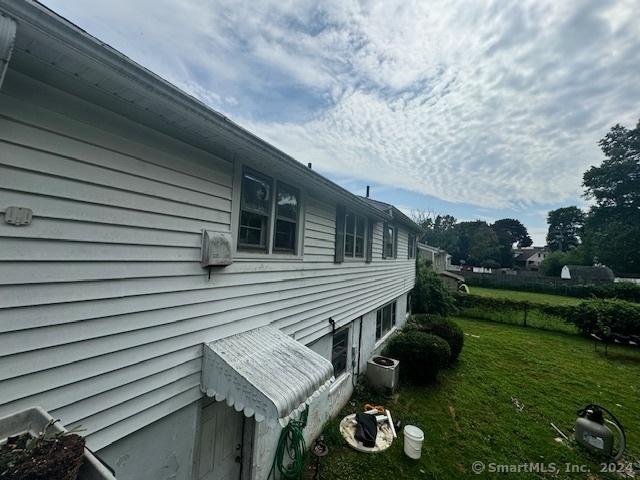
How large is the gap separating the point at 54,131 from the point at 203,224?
138cm

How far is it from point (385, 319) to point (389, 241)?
3165 millimetres

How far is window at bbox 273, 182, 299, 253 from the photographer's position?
429 centimetres

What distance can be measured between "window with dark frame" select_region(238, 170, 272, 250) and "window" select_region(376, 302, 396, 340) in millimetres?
6960

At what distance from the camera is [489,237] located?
187 ft

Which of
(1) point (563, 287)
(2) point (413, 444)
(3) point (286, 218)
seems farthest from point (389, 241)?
(1) point (563, 287)

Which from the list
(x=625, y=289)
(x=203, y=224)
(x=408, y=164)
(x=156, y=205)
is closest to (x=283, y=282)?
A: (x=203, y=224)

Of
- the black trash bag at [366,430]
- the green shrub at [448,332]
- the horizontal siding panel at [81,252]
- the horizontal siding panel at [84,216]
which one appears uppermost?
the horizontal siding panel at [84,216]

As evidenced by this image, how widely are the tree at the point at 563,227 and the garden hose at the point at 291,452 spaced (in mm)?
88001

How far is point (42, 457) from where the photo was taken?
1198 millimetres

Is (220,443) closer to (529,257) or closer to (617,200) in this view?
(617,200)

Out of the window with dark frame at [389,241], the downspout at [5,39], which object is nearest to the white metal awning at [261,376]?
the downspout at [5,39]

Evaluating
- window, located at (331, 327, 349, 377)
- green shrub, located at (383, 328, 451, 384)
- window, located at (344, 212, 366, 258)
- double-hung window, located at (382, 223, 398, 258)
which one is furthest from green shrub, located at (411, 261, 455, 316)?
window, located at (331, 327, 349, 377)

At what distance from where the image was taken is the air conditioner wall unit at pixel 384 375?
302 inches

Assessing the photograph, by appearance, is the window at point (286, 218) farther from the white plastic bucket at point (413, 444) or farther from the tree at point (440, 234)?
the tree at point (440, 234)
